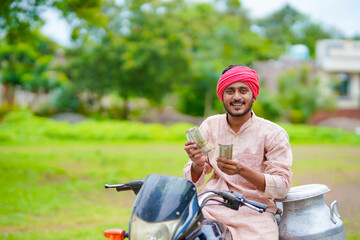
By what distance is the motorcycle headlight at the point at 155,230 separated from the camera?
1.90 m

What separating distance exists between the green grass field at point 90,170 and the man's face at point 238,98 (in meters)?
3.37

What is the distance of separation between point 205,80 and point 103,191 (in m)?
18.4

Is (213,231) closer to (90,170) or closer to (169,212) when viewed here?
(169,212)

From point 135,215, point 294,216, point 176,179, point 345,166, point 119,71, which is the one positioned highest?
point 119,71

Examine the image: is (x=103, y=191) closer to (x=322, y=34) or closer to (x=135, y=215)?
(x=135, y=215)

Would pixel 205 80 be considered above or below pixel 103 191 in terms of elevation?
above

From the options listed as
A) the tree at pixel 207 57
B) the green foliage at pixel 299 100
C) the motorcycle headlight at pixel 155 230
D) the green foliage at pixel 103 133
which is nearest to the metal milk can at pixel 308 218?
the motorcycle headlight at pixel 155 230

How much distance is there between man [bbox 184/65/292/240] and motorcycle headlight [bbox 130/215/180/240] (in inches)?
20.8

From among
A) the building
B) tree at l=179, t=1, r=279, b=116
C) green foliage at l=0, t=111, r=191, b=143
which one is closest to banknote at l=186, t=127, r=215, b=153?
green foliage at l=0, t=111, r=191, b=143

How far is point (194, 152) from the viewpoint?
2.36 meters

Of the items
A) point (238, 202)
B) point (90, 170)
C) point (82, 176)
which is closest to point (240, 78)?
point (238, 202)

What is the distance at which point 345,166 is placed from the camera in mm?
11297

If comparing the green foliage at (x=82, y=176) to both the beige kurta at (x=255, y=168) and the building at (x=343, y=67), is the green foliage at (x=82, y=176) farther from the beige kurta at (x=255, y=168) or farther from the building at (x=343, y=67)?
the building at (x=343, y=67)

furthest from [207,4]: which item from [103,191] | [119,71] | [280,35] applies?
[103,191]
